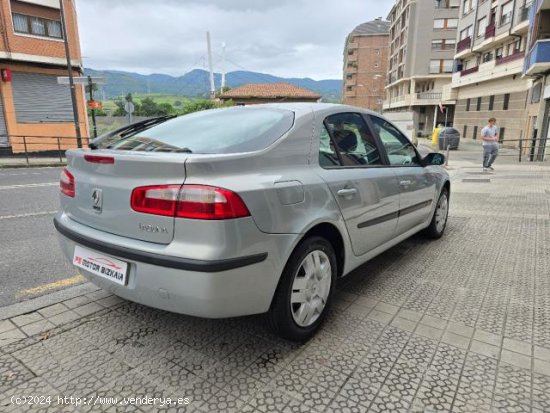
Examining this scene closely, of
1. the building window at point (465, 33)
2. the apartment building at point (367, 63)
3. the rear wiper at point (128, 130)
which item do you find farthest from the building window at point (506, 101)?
the apartment building at point (367, 63)

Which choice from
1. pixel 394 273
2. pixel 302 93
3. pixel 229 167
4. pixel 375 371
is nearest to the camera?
pixel 229 167

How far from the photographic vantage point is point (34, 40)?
59.8 ft

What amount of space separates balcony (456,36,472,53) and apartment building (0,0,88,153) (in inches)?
1360

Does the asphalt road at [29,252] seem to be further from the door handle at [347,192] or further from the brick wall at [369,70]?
the brick wall at [369,70]

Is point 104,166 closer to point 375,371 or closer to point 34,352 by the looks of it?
point 34,352

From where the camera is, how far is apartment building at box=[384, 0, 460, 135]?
5075cm

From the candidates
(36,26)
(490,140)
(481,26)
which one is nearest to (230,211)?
(490,140)

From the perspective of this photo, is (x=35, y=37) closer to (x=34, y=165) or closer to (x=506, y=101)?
(x=34, y=165)

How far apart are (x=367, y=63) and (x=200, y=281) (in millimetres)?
91796

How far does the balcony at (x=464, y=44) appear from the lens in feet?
122

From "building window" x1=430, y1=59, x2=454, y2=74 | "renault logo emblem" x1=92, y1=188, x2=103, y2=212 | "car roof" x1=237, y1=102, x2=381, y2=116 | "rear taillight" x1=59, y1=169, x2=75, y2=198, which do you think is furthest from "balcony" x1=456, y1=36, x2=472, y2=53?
"renault logo emblem" x1=92, y1=188, x2=103, y2=212

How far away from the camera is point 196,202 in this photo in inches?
77.9

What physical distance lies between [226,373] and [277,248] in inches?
31.0

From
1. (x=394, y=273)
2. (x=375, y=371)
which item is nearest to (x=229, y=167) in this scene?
(x=375, y=371)
